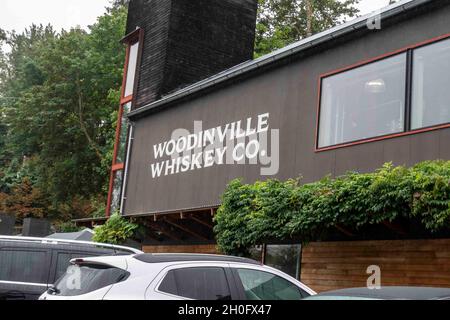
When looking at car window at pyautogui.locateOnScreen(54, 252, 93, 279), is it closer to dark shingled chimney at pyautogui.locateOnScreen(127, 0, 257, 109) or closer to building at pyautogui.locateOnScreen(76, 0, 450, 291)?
building at pyautogui.locateOnScreen(76, 0, 450, 291)

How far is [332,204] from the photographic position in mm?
11281

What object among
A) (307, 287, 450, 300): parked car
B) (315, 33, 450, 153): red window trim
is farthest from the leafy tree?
(307, 287, 450, 300): parked car

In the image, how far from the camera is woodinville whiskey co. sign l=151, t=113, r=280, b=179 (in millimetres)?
15125

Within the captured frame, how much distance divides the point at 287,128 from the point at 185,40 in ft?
31.3

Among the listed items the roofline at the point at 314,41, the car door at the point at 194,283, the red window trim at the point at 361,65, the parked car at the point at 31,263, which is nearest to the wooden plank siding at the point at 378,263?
the red window trim at the point at 361,65

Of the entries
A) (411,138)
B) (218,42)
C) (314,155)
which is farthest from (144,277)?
(218,42)

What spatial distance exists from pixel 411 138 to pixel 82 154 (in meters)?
28.9

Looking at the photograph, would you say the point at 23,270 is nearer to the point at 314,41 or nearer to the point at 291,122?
the point at 291,122

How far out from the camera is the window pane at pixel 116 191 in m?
21.7

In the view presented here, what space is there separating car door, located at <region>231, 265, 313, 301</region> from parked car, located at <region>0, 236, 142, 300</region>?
3.02m

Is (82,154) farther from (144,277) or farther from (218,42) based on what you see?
(144,277)

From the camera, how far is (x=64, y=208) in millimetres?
40562

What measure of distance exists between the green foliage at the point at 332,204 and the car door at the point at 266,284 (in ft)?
10.2

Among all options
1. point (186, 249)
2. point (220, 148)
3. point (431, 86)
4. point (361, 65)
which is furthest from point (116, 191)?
point (431, 86)
